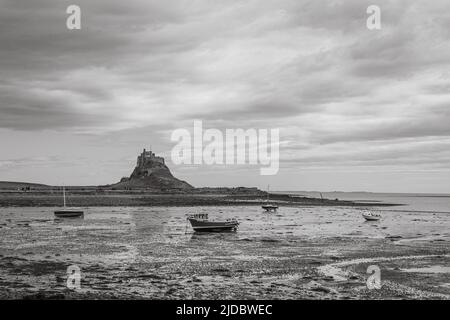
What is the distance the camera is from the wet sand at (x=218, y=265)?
24156 mm

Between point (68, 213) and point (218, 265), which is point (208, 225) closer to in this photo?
point (218, 265)

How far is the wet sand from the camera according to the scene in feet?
79.3

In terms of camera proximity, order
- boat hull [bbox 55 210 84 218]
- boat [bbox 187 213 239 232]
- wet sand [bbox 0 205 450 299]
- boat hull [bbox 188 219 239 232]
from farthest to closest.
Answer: boat hull [bbox 55 210 84 218] < boat hull [bbox 188 219 239 232] < boat [bbox 187 213 239 232] < wet sand [bbox 0 205 450 299]

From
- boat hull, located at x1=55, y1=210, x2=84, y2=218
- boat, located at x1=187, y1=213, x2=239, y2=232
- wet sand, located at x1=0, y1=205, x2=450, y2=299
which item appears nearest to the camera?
wet sand, located at x1=0, y1=205, x2=450, y2=299

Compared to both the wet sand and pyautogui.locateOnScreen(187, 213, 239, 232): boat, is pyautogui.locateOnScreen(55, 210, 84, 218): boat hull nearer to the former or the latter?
the wet sand

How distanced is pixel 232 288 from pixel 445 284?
11723 mm

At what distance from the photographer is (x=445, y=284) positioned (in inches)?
1067

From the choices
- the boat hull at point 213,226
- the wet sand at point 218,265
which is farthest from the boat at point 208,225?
the wet sand at point 218,265

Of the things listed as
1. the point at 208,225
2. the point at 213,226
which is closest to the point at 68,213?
the point at 208,225

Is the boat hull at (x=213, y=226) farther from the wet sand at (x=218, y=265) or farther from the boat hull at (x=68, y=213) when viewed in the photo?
the boat hull at (x=68, y=213)

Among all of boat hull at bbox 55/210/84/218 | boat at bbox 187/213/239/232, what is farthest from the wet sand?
boat hull at bbox 55/210/84/218
